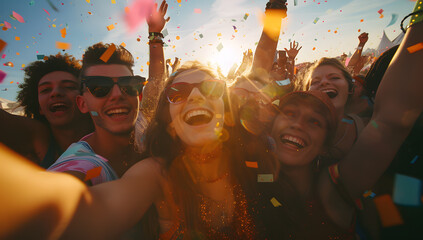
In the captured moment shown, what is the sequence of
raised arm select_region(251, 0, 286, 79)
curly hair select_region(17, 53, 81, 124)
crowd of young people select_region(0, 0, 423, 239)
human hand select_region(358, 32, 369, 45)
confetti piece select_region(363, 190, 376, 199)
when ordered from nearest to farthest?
crowd of young people select_region(0, 0, 423, 239)
confetti piece select_region(363, 190, 376, 199)
raised arm select_region(251, 0, 286, 79)
curly hair select_region(17, 53, 81, 124)
human hand select_region(358, 32, 369, 45)

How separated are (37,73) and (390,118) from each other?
4.69 meters

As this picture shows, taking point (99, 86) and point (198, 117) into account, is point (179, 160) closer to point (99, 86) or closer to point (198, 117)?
point (198, 117)

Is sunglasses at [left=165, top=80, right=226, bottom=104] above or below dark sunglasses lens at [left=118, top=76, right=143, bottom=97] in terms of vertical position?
below

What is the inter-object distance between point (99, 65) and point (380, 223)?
3.64m

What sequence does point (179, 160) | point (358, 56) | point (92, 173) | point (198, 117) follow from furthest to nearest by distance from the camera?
point (358, 56)
point (179, 160)
point (198, 117)
point (92, 173)

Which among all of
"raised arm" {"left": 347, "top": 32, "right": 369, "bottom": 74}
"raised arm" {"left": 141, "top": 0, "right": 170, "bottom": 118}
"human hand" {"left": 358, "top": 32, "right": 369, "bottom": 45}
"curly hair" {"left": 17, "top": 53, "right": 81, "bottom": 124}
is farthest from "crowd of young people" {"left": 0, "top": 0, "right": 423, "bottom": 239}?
"human hand" {"left": 358, "top": 32, "right": 369, "bottom": 45}

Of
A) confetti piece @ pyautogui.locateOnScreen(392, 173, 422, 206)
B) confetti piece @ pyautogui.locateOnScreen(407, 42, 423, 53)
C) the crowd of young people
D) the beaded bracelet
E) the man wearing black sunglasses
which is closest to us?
the crowd of young people

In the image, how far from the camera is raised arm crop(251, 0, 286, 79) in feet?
8.66

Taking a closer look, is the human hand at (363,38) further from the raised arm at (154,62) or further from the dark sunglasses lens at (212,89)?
the dark sunglasses lens at (212,89)

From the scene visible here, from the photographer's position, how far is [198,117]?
6.13ft

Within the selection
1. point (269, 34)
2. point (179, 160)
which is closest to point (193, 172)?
point (179, 160)

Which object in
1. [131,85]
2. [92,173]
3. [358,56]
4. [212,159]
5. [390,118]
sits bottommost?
[212,159]

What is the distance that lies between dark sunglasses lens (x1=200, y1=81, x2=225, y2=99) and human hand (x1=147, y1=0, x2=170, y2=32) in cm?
212

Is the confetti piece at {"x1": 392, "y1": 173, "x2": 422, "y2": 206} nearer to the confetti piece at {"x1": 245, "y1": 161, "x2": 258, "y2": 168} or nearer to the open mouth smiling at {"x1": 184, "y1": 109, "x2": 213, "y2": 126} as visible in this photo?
the confetti piece at {"x1": 245, "y1": 161, "x2": 258, "y2": 168}
